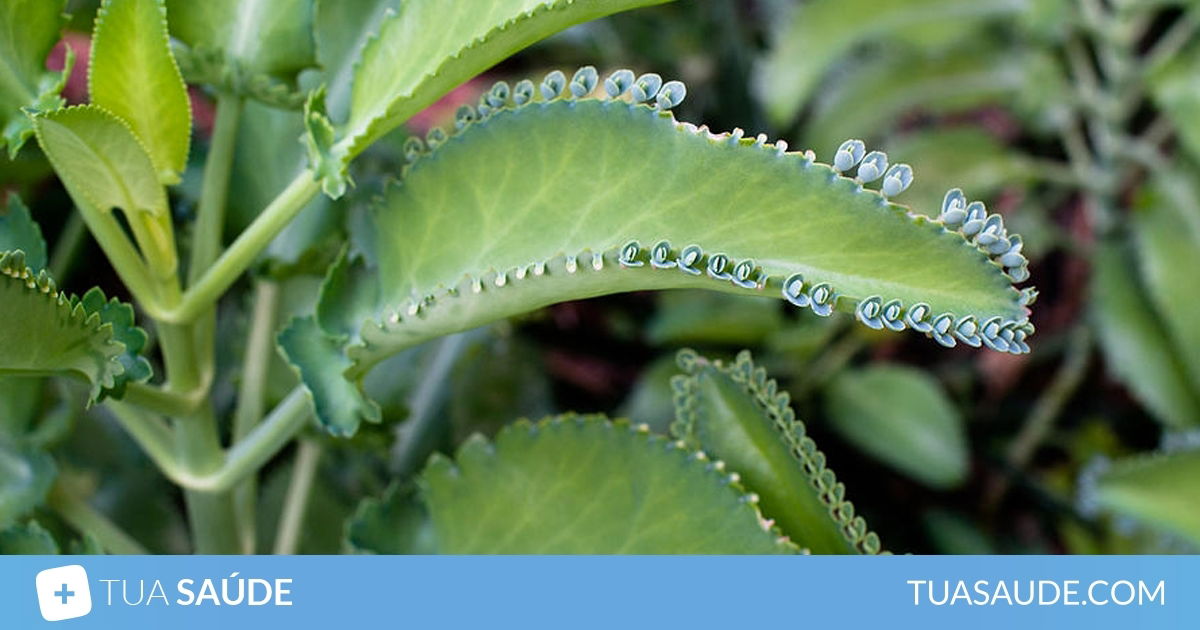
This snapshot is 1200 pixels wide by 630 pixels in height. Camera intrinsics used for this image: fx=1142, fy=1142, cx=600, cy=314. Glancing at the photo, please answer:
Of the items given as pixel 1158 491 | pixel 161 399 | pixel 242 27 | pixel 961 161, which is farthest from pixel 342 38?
pixel 961 161

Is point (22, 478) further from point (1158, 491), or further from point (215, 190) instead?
point (1158, 491)

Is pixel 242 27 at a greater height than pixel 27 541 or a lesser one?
greater

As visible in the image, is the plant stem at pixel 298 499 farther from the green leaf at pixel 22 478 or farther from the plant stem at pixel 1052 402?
the plant stem at pixel 1052 402

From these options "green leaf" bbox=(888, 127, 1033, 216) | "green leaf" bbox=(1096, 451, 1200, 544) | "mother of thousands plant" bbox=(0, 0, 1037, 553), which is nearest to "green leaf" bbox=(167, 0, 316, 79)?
"mother of thousands plant" bbox=(0, 0, 1037, 553)

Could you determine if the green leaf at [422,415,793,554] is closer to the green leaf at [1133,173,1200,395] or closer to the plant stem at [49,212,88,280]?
the plant stem at [49,212,88,280]

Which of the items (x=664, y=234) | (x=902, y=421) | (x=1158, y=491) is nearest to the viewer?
(x=664, y=234)
